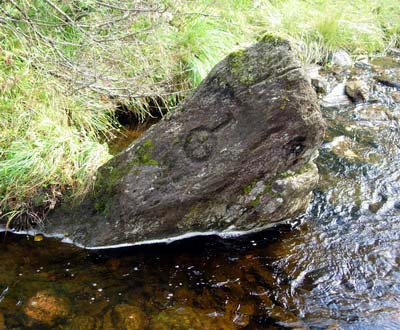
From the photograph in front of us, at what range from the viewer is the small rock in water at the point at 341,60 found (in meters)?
8.00

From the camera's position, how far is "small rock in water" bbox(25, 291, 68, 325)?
3066 millimetres

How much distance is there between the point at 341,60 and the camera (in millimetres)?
8047

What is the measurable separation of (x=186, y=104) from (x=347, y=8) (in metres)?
6.81

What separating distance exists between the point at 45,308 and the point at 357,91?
5.62 m

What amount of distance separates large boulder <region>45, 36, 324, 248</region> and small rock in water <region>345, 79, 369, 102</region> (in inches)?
133

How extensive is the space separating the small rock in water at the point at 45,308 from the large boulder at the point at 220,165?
69 cm

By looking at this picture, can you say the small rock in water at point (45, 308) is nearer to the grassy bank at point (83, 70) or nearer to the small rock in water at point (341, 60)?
the grassy bank at point (83, 70)

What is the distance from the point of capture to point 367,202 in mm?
4457

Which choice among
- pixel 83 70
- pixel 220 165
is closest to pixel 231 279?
pixel 220 165

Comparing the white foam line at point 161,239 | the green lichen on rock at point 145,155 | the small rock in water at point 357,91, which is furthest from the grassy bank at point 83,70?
the small rock in water at point 357,91

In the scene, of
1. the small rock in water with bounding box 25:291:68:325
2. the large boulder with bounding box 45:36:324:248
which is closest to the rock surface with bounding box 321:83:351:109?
the large boulder with bounding box 45:36:324:248

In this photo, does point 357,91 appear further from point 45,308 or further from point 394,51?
point 45,308

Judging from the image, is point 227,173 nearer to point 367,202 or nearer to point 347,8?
point 367,202

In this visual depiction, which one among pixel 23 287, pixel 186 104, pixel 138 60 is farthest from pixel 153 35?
pixel 23 287
